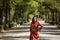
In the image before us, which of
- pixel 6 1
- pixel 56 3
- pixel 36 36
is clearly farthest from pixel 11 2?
pixel 36 36

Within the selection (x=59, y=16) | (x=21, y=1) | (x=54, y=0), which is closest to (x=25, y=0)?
(x=21, y=1)

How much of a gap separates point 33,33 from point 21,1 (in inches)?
1255

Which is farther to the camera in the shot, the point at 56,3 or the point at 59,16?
the point at 59,16

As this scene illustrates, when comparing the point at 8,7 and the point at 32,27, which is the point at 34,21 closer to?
the point at 32,27

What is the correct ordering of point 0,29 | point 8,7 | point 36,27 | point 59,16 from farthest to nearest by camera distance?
point 59,16, point 8,7, point 0,29, point 36,27

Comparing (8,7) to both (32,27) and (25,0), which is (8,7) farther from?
(32,27)

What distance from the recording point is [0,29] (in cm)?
3697

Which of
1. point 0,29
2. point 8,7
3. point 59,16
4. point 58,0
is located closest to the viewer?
point 0,29

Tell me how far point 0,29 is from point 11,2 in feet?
14.9

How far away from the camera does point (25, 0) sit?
143ft

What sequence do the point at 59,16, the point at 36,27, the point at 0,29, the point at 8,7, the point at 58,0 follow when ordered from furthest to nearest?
1. the point at 59,16
2. the point at 8,7
3. the point at 58,0
4. the point at 0,29
5. the point at 36,27

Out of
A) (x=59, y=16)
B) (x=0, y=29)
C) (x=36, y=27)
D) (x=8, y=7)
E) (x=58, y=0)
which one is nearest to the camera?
(x=36, y=27)

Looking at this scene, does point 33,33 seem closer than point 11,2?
Yes

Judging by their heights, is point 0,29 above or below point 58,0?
below
